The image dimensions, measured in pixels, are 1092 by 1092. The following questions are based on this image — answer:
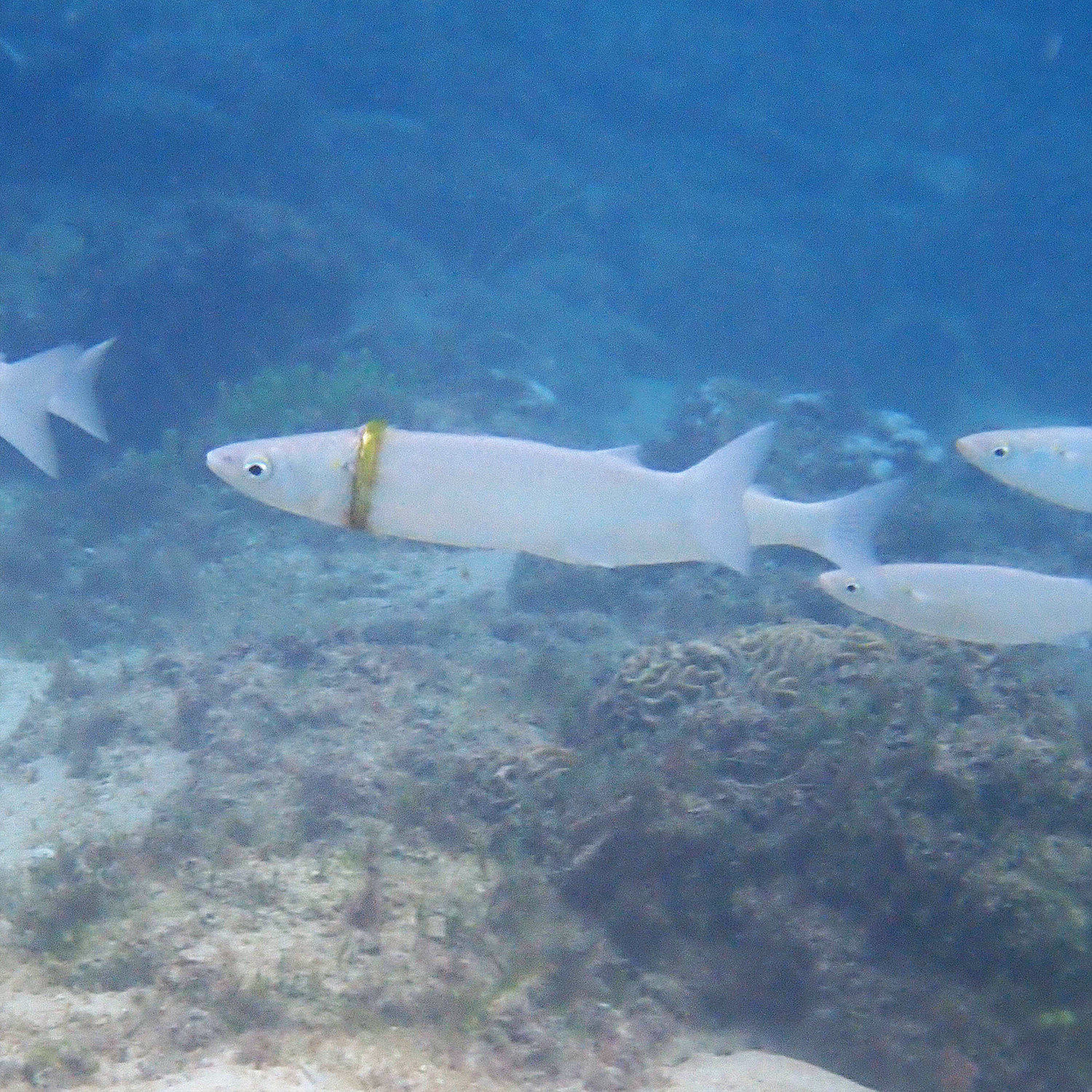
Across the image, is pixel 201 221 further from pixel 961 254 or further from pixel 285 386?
pixel 961 254

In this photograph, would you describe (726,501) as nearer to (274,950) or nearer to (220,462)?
(220,462)

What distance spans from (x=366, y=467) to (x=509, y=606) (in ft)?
25.5

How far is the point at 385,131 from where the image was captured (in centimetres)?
2788

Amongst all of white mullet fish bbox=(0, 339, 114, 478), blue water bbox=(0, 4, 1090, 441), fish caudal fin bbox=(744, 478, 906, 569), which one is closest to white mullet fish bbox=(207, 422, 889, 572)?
fish caudal fin bbox=(744, 478, 906, 569)

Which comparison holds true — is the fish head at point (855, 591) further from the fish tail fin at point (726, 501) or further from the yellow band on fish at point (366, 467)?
the yellow band on fish at point (366, 467)

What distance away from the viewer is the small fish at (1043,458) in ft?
15.9

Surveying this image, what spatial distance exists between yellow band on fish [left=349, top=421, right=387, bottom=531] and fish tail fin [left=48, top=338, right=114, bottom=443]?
2.57 m

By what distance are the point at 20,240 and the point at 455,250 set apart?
12147 mm

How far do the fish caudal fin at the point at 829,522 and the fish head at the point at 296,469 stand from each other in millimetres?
1701

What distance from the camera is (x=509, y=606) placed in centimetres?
1058

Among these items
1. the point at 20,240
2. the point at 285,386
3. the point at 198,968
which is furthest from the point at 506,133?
the point at 198,968

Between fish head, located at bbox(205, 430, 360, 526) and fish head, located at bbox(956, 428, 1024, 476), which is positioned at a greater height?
fish head, located at bbox(956, 428, 1024, 476)

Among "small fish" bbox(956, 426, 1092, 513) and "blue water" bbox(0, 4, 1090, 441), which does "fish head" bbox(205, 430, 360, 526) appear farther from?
"blue water" bbox(0, 4, 1090, 441)

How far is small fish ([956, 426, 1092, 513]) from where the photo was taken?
191 inches
